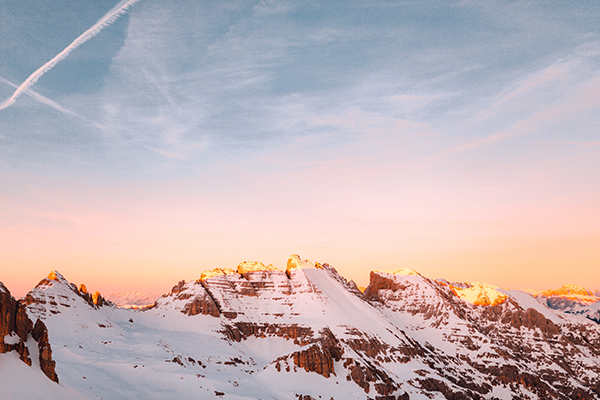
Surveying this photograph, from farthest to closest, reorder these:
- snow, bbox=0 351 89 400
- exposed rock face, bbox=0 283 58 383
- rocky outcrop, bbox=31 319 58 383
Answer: rocky outcrop, bbox=31 319 58 383, exposed rock face, bbox=0 283 58 383, snow, bbox=0 351 89 400

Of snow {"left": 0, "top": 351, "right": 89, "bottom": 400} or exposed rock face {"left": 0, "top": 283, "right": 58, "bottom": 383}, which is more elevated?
exposed rock face {"left": 0, "top": 283, "right": 58, "bottom": 383}

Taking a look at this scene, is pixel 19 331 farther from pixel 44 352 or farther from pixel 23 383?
pixel 23 383

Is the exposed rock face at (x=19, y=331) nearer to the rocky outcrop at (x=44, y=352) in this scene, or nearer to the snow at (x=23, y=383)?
the rocky outcrop at (x=44, y=352)

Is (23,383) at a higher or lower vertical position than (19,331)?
lower

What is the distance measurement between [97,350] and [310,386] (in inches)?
3479

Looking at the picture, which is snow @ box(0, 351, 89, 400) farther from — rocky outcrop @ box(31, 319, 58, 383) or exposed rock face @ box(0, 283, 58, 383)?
rocky outcrop @ box(31, 319, 58, 383)

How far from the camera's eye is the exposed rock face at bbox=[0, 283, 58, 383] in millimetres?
74000

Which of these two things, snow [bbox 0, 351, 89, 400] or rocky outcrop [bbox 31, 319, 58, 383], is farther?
rocky outcrop [bbox 31, 319, 58, 383]

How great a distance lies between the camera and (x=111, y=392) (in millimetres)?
113500

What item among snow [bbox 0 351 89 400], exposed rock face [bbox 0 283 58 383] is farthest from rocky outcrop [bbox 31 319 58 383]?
snow [bbox 0 351 89 400]

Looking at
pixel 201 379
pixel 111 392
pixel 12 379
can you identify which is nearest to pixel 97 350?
pixel 201 379

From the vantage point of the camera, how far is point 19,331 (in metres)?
78.2

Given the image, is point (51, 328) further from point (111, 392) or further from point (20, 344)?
point (20, 344)

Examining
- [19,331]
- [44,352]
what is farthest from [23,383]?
[19,331]
